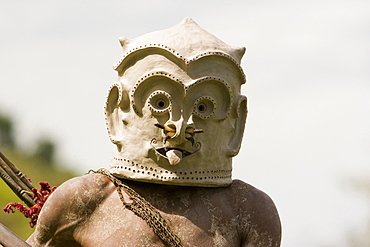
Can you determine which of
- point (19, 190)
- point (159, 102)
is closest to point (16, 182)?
point (19, 190)

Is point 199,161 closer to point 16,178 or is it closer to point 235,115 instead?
point 235,115

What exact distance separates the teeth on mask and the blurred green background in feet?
31.2

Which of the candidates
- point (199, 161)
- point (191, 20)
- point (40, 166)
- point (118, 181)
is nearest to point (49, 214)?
point (118, 181)

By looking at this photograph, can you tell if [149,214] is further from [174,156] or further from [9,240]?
[9,240]

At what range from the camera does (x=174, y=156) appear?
684 cm

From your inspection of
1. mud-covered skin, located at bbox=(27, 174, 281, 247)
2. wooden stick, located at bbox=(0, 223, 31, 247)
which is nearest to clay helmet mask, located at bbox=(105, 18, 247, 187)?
mud-covered skin, located at bbox=(27, 174, 281, 247)

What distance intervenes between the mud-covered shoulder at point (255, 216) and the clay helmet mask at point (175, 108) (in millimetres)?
149

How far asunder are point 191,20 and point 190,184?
0.99m

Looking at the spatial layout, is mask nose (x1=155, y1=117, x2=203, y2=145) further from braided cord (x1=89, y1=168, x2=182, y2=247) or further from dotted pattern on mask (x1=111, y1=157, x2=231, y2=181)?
braided cord (x1=89, y1=168, x2=182, y2=247)

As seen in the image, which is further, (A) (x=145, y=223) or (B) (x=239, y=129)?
(B) (x=239, y=129)

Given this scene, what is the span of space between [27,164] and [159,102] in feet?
47.6

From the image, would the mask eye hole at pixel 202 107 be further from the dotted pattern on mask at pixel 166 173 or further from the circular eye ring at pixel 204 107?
the dotted pattern on mask at pixel 166 173

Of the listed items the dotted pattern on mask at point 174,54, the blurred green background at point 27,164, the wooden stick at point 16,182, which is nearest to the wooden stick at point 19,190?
the wooden stick at point 16,182

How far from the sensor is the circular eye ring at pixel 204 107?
6906 mm
